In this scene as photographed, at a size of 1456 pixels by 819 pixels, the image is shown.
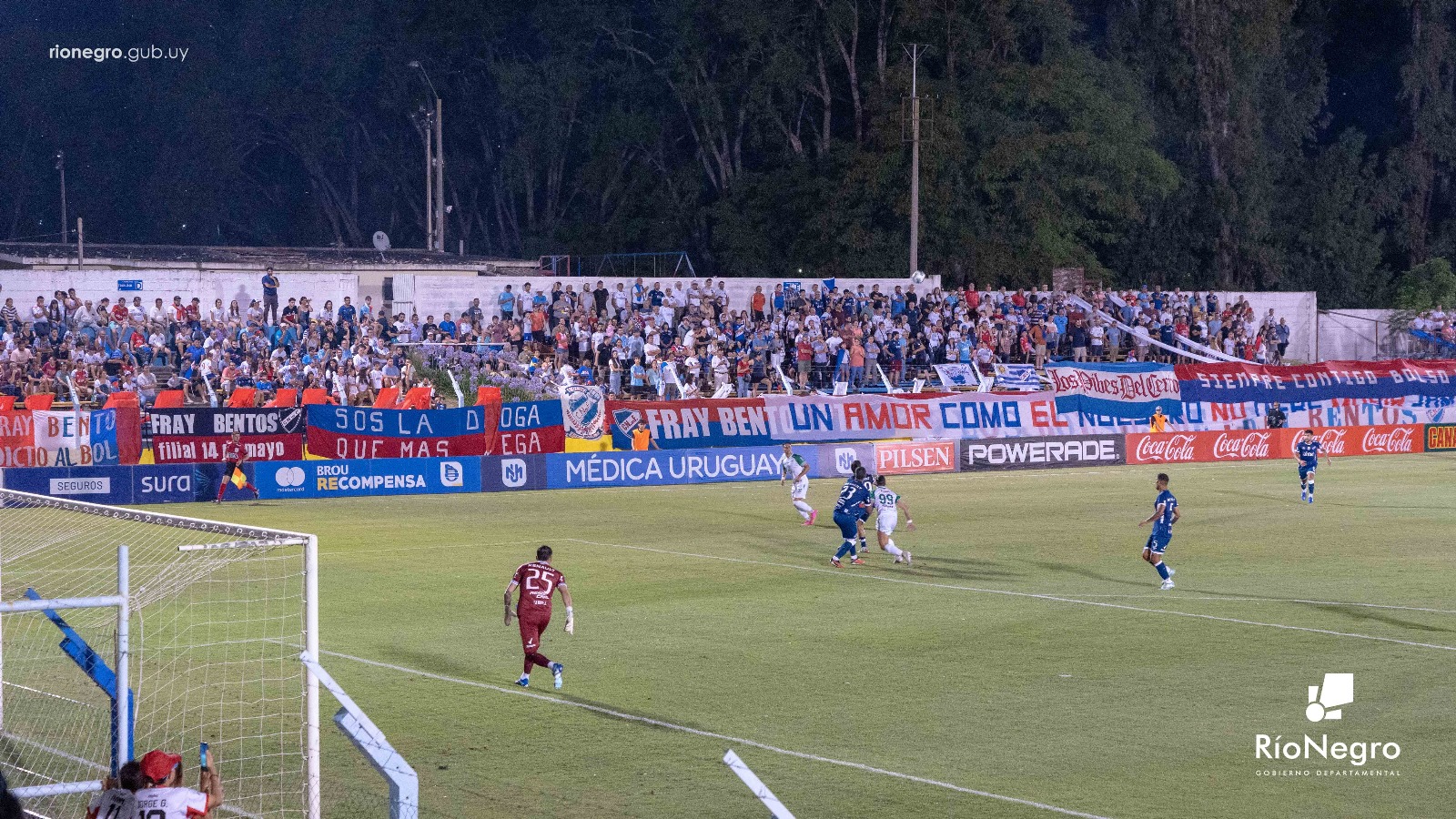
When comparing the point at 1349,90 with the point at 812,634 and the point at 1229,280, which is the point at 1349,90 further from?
the point at 812,634

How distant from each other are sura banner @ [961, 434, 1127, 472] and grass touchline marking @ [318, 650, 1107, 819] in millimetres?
28277

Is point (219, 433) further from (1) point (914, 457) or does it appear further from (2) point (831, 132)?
(2) point (831, 132)

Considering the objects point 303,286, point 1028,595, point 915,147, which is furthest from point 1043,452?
point 1028,595

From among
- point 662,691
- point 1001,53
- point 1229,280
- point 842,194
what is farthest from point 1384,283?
point 662,691

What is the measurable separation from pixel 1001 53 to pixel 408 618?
53.8 meters

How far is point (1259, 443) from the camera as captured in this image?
4847 centimetres

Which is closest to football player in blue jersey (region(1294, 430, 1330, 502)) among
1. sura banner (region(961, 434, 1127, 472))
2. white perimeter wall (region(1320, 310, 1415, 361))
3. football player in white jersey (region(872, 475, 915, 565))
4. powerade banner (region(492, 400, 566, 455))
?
sura banner (region(961, 434, 1127, 472))

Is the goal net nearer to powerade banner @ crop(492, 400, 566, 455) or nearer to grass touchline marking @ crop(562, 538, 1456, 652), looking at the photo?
grass touchline marking @ crop(562, 538, 1456, 652)

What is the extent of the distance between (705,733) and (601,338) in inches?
1190

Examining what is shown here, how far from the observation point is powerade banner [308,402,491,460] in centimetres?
3728

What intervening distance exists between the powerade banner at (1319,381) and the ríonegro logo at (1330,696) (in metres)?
34.3

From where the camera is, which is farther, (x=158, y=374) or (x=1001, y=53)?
(x=1001, y=53)

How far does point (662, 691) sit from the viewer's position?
627 inches

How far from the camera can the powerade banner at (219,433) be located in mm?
35781
